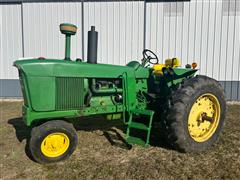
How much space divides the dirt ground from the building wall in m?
4.30

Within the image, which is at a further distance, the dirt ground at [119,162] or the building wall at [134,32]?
the building wall at [134,32]

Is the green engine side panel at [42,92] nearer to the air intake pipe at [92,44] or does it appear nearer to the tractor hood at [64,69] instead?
the tractor hood at [64,69]

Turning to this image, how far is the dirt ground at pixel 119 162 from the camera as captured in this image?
3.51 m

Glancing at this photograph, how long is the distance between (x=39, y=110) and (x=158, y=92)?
206cm

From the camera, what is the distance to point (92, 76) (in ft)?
13.5

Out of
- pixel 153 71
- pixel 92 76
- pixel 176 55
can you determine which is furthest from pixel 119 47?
pixel 92 76

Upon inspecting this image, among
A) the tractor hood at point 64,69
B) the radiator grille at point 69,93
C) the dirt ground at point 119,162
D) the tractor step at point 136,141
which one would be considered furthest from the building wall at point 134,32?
the radiator grille at point 69,93

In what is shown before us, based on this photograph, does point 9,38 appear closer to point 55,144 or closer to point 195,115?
point 55,144

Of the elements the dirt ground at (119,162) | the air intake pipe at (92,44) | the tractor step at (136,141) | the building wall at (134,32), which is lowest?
the dirt ground at (119,162)

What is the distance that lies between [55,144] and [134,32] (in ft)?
19.7

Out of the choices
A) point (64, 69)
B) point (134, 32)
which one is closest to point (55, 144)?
point (64, 69)

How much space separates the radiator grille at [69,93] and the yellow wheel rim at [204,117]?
5.58 feet

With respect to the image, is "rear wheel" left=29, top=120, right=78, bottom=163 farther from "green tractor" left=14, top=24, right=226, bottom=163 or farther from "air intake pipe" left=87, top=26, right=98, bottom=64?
"air intake pipe" left=87, top=26, right=98, bottom=64

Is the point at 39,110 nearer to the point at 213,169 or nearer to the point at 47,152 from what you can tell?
the point at 47,152
